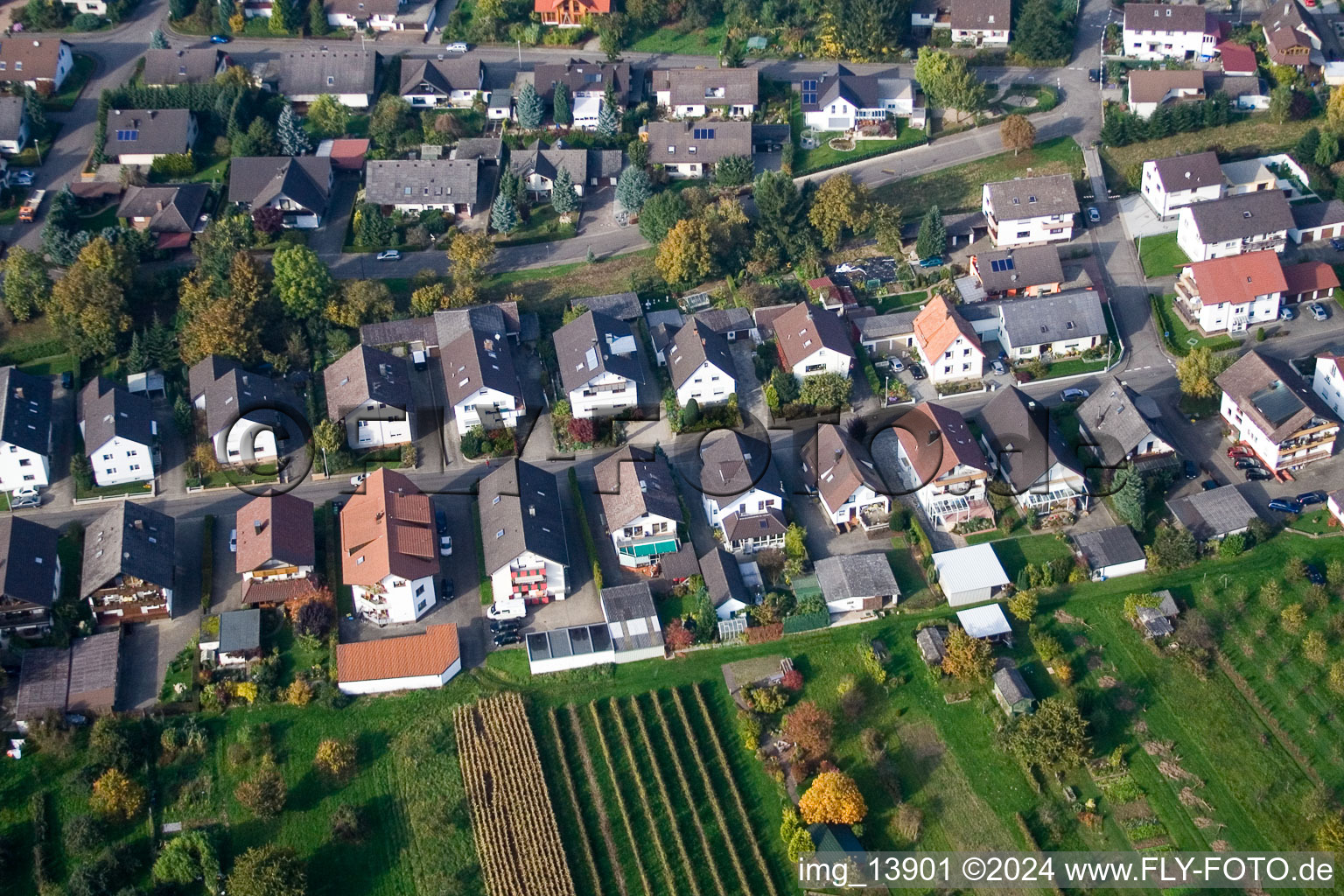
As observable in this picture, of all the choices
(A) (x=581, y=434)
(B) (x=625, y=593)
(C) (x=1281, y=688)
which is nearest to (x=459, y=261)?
(A) (x=581, y=434)

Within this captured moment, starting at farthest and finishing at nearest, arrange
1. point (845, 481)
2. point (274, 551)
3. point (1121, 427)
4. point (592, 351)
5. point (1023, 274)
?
point (1023, 274), point (592, 351), point (1121, 427), point (845, 481), point (274, 551)

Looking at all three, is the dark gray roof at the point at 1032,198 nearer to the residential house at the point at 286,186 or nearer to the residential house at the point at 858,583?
the residential house at the point at 858,583

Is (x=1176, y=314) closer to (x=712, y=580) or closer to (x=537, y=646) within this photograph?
(x=712, y=580)

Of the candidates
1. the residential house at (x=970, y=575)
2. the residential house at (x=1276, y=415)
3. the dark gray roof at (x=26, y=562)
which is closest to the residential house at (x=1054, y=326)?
the residential house at (x=1276, y=415)

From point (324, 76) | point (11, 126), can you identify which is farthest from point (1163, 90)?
point (11, 126)

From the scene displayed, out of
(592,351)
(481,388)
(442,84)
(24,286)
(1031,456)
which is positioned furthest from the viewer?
(442,84)

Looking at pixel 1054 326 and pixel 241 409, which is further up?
pixel 1054 326

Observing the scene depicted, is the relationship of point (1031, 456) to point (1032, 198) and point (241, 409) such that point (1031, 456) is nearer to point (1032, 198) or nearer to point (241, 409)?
point (1032, 198)
